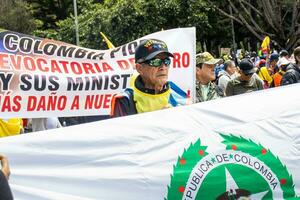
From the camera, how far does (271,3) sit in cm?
3073

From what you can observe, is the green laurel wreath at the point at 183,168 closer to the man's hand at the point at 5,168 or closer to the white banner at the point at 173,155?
the white banner at the point at 173,155

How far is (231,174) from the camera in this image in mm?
3945

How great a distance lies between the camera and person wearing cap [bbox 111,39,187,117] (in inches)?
176

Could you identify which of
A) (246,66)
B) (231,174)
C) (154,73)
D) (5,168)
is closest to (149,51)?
(154,73)

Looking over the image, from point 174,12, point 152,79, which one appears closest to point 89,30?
point 174,12

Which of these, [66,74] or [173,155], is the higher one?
[66,74]

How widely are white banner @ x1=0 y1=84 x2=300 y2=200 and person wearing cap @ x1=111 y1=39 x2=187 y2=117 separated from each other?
49 centimetres

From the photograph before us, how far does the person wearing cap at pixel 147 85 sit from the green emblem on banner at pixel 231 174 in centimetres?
66

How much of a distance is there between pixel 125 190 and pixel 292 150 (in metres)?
1.22

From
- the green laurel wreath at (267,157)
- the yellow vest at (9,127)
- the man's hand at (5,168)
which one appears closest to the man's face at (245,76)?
the yellow vest at (9,127)

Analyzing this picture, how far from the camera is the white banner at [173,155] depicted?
3561 mm

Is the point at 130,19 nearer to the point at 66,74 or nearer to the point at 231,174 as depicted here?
the point at 66,74

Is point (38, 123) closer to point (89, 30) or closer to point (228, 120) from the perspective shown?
point (228, 120)

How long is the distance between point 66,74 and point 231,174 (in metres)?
2.66
